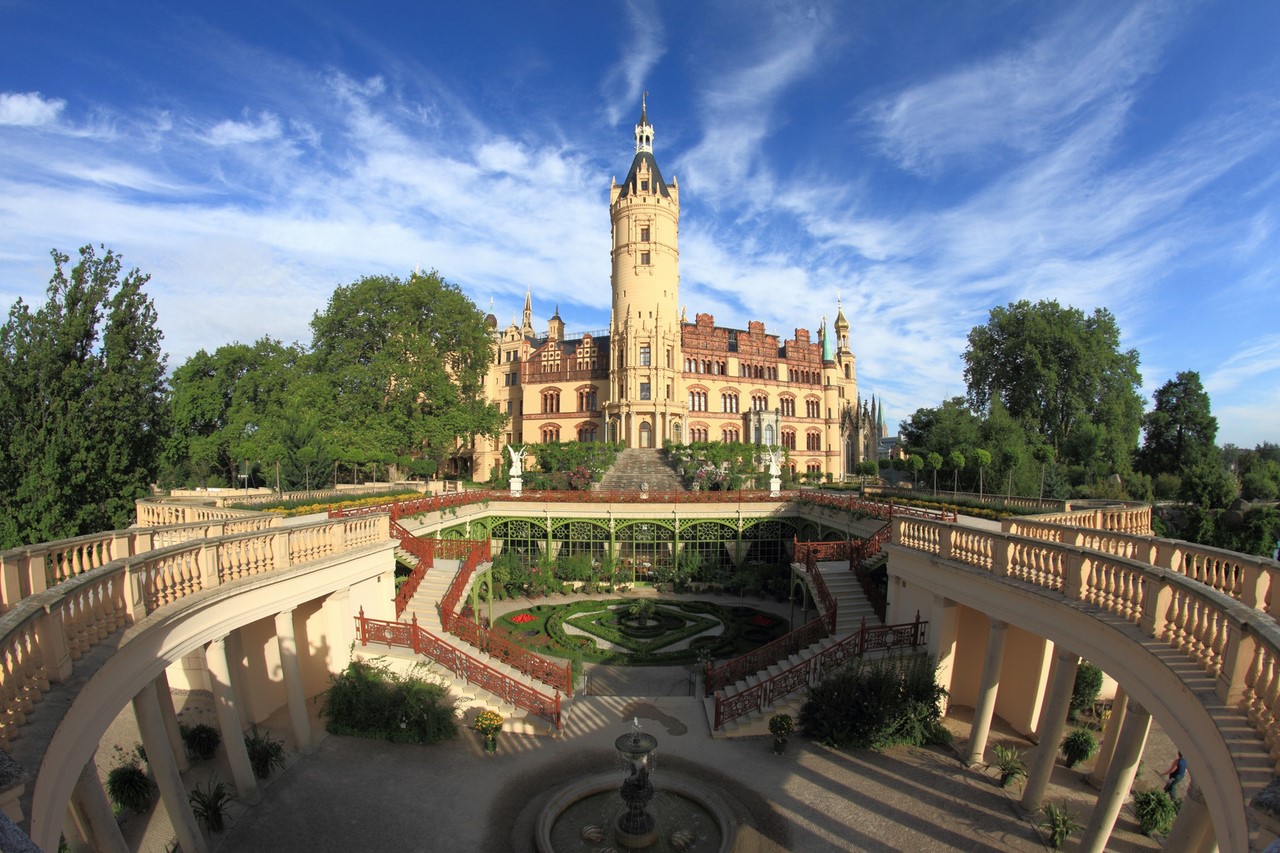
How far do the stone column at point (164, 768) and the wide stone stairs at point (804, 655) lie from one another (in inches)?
369

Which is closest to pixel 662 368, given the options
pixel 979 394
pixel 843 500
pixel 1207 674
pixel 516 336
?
pixel 516 336

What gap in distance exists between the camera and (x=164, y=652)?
8.29 meters

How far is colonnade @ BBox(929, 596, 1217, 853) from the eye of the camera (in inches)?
258

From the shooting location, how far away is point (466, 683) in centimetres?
1407

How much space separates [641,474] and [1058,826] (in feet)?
105

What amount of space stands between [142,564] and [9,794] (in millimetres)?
5049

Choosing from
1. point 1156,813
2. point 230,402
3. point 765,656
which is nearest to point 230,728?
point 765,656

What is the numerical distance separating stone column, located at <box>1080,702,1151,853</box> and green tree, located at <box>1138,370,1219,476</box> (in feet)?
152

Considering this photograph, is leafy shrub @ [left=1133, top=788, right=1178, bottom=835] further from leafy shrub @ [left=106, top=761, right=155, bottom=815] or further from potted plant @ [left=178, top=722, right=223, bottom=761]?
Result: leafy shrub @ [left=106, top=761, right=155, bottom=815]

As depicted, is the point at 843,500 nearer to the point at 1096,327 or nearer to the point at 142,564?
the point at 142,564

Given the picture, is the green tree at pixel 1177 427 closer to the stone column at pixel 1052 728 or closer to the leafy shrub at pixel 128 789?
the stone column at pixel 1052 728

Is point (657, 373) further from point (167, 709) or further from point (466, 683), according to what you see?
point (167, 709)

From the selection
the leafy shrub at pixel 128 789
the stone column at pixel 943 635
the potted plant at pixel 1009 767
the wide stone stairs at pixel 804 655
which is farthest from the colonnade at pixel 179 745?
the potted plant at pixel 1009 767

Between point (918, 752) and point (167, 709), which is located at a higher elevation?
point (167, 709)
